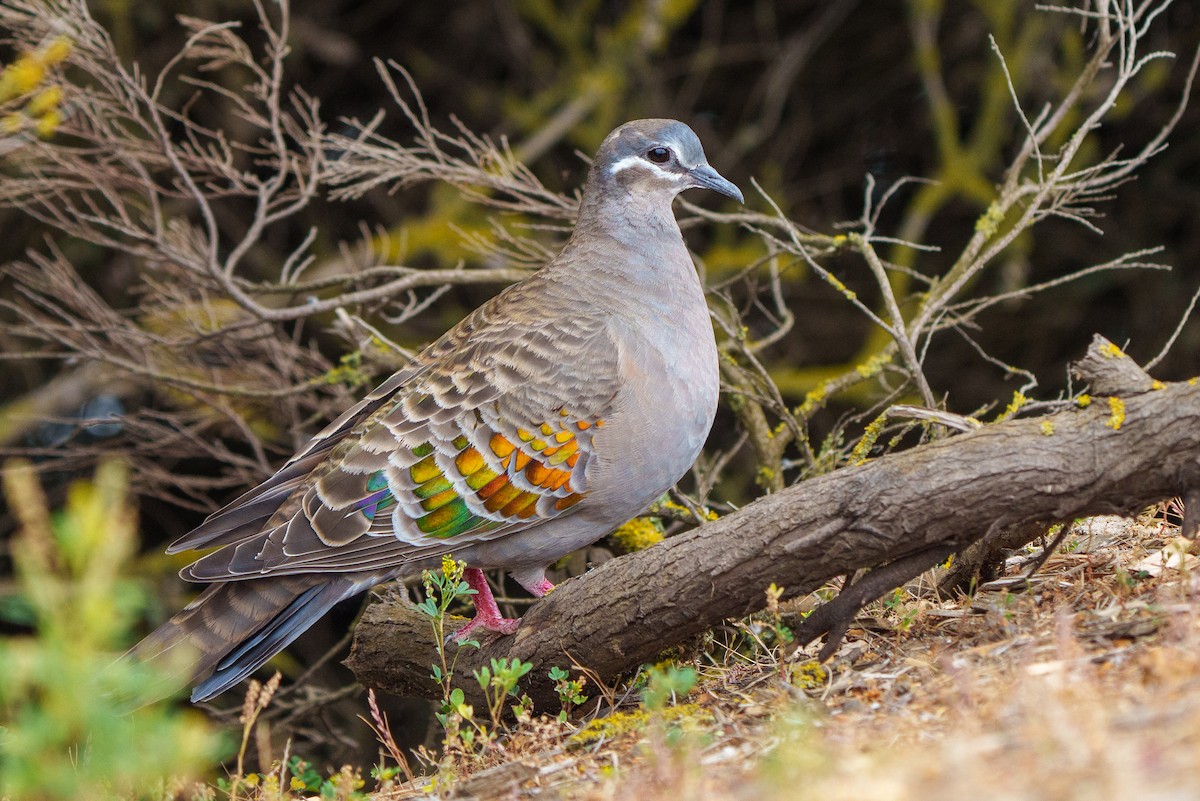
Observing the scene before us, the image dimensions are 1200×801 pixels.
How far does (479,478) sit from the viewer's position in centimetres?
430

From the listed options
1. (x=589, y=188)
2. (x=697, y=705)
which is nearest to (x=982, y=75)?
(x=589, y=188)

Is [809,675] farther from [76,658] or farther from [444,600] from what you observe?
[76,658]

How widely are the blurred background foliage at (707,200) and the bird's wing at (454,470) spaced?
5.65 ft

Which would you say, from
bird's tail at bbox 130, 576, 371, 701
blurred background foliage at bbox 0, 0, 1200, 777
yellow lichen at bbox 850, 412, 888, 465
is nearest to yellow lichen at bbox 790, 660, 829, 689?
yellow lichen at bbox 850, 412, 888, 465

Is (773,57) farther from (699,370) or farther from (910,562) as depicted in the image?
(910,562)

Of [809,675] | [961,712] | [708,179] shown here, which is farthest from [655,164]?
[961,712]

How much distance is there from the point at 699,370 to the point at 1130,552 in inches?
57.8

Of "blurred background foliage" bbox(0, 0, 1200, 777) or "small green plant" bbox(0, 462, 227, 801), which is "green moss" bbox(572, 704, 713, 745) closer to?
"small green plant" bbox(0, 462, 227, 801)

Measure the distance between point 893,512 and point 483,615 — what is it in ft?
5.30

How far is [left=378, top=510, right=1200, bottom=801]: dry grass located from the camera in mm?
2162

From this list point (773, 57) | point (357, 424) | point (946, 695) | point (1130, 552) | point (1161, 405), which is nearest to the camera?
point (946, 695)

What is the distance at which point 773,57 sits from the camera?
8.82m

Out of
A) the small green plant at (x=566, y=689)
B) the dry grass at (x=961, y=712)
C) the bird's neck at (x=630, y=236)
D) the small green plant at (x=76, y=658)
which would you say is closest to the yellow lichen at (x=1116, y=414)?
the dry grass at (x=961, y=712)

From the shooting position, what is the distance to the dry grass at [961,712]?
216 cm
